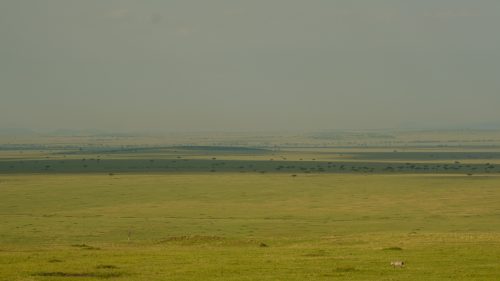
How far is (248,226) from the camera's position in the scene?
4747cm

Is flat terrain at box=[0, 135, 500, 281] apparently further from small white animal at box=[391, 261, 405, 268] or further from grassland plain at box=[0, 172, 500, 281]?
small white animal at box=[391, 261, 405, 268]

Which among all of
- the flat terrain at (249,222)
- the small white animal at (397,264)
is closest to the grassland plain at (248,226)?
the flat terrain at (249,222)

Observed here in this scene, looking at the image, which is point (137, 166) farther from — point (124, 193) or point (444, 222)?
point (444, 222)

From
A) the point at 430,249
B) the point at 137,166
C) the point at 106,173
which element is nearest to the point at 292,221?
the point at 430,249

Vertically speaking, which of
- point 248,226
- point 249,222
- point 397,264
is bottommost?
point 397,264

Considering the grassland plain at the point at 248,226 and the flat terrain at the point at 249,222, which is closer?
the grassland plain at the point at 248,226

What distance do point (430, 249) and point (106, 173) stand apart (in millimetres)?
76985

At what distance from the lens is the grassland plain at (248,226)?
23984 mm

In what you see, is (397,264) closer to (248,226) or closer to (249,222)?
(248,226)

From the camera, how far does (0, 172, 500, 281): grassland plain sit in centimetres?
2398

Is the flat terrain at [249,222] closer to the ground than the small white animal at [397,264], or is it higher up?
higher up

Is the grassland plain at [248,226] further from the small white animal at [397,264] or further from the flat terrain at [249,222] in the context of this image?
the small white animal at [397,264]

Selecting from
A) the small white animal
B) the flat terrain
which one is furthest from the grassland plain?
the small white animal

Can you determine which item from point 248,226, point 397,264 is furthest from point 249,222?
point 397,264
